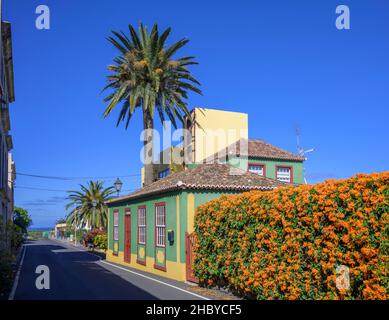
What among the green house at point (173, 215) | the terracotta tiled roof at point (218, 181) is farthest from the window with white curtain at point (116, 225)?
the terracotta tiled roof at point (218, 181)

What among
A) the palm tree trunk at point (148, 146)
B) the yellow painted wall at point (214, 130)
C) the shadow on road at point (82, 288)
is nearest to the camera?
the shadow on road at point (82, 288)

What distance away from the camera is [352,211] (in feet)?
27.8

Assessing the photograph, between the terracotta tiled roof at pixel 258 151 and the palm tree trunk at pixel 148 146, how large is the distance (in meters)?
5.34

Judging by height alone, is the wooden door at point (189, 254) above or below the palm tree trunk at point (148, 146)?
below

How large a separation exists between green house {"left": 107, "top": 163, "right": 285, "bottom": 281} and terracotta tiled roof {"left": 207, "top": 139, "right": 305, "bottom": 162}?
33.1ft

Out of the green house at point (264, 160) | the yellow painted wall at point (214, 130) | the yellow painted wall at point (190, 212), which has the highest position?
the yellow painted wall at point (214, 130)

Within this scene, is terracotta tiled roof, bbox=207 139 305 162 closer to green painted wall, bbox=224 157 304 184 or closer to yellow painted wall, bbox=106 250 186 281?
green painted wall, bbox=224 157 304 184

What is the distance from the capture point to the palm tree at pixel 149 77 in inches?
1160

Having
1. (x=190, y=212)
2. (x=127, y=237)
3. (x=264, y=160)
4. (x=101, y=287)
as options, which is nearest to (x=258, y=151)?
(x=264, y=160)

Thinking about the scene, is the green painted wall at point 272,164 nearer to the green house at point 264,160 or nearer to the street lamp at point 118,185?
the green house at point 264,160

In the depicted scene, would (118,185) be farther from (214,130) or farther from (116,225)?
(214,130)

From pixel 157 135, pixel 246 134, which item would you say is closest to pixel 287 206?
pixel 157 135

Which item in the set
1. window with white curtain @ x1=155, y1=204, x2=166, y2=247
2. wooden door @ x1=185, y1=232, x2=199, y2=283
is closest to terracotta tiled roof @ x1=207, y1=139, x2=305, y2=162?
window with white curtain @ x1=155, y1=204, x2=166, y2=247
